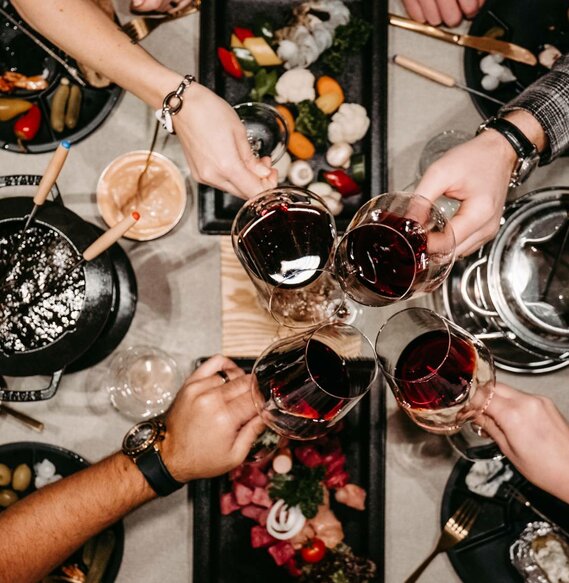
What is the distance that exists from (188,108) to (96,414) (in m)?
0.95

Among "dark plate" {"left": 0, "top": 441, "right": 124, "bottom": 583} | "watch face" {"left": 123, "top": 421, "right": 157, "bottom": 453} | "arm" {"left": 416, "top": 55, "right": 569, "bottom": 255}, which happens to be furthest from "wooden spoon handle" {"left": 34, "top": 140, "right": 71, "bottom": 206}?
"arm" {"left": 416, "top": 55, "right": 569, "bottom": 255}

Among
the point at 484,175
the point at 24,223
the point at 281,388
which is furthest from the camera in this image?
the point at 24,223

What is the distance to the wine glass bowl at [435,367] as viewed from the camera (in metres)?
1.43

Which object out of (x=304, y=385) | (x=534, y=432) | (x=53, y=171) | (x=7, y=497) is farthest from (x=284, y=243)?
(x=7, y=497)

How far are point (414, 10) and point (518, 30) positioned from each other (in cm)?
32

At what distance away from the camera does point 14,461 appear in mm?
1842

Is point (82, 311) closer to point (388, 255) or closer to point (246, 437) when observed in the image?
point (246, 437)

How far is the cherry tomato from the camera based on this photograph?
1.82 m

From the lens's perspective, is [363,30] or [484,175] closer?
[484,175]

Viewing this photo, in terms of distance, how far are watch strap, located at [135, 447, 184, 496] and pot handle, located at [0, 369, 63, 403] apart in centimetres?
Answer: 30

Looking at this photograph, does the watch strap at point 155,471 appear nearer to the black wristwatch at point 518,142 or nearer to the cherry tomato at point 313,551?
the cherry tomato at point 313,551

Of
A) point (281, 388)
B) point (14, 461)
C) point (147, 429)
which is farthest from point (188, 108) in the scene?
point (14, 461)

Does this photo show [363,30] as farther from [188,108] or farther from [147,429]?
[147,429]

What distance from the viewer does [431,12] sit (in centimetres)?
191
